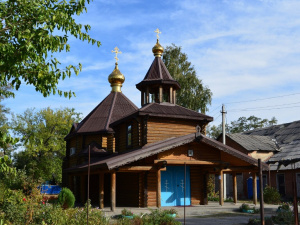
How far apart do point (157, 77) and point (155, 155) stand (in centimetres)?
663

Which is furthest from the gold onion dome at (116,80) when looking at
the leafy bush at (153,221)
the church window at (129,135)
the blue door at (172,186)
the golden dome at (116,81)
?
the leafy bush at (153,221)

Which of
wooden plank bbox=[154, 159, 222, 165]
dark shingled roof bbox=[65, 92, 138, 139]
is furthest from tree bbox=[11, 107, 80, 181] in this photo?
wooden plank bbox=[154, 159, 222, 165]

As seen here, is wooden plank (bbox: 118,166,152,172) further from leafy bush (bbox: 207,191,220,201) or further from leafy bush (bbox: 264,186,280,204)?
leafy bush (bbox: 264,186,280,204)

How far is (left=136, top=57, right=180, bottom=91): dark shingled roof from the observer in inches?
903

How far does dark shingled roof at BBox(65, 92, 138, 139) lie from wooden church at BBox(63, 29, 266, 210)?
104 mm

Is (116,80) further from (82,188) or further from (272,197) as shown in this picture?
(272,197)

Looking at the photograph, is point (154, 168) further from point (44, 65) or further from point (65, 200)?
point (44, 65)

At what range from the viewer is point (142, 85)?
2331cm

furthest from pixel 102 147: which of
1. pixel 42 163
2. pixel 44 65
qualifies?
pixel 42 163

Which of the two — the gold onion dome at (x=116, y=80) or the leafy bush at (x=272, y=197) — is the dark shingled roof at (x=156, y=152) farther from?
the gold onion dome at (x=116, y=80)

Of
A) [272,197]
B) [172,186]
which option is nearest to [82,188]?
[172,186]

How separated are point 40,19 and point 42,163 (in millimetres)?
39564

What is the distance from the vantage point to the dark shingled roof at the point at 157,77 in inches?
903

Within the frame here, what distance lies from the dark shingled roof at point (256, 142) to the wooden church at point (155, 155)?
10017mm
